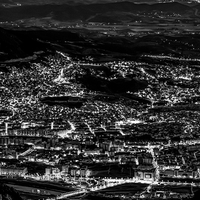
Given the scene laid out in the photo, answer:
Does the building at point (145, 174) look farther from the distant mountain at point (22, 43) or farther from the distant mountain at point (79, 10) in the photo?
the distant mountain at point (79, 10)

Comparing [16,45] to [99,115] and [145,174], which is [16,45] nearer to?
[99,115]

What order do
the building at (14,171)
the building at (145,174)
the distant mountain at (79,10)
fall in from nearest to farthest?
the building at (145,174) → the building at (14,171) → the distant mountain at (79,10)

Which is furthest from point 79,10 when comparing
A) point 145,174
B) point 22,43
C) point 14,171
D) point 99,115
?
point 145,174

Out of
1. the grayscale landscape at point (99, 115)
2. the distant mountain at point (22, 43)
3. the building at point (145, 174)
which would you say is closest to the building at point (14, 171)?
the grayscale landscape at point (99, 115)

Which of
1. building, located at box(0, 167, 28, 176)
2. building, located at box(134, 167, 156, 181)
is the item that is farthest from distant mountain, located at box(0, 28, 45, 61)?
building, located at box(134, 167, 156, 181)

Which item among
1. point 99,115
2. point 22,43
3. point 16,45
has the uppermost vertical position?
point 22,43

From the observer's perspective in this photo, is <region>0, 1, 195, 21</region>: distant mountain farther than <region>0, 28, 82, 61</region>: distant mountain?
Yes

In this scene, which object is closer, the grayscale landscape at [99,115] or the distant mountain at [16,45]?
the grayscale landscape at [99,115]

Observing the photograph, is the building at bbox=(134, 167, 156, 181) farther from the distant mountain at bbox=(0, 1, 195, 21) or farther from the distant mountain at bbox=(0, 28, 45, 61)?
the distant mountain at bbox=(0, 1, 195, 21)

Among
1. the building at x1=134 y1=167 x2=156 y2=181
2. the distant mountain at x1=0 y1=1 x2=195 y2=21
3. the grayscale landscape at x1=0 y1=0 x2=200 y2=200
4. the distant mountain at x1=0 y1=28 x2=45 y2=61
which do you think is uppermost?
the distant mountain at x1=0 y1=1 x2=195 y2=21
